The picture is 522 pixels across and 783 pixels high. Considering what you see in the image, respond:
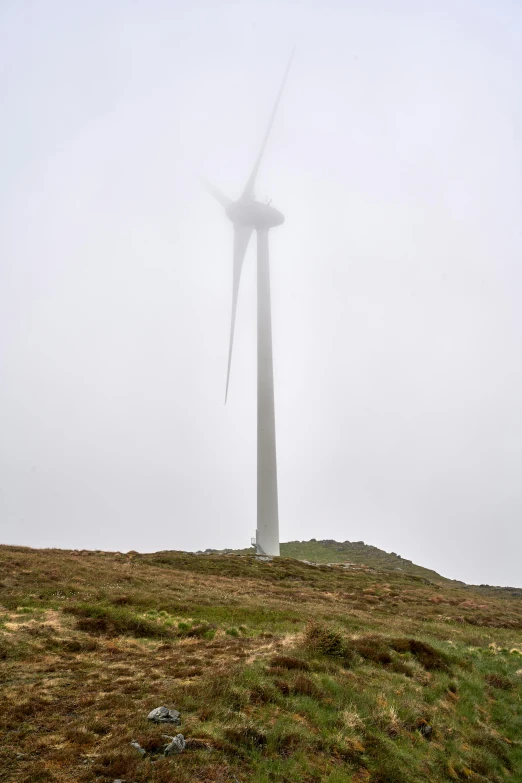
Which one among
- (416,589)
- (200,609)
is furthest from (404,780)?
(416,589)

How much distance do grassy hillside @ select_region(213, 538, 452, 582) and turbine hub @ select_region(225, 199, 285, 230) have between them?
153 ft

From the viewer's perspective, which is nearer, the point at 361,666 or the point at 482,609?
the point at 361,666

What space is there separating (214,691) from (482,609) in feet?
126

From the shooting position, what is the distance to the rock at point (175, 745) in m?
9.41

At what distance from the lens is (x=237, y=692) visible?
12.4 metres

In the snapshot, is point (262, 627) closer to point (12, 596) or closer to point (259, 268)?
point (12, 596)

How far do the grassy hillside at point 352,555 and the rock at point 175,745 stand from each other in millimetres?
64531

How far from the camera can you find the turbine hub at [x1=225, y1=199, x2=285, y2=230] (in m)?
69.8

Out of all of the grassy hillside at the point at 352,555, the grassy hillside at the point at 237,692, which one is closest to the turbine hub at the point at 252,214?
the grassy hillside at the point at 352,555

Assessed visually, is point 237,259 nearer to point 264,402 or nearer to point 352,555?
point 264,402

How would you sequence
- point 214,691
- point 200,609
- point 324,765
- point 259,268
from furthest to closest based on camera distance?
point 259,268
point 200,609
point 214,691
point 324,765

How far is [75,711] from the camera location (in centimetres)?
1126

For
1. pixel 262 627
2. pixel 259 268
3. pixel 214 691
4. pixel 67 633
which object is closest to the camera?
pixel 214 691

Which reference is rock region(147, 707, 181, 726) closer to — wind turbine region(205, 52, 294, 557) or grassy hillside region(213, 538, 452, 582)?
wind turbine region(205, 52, 294, 557)
